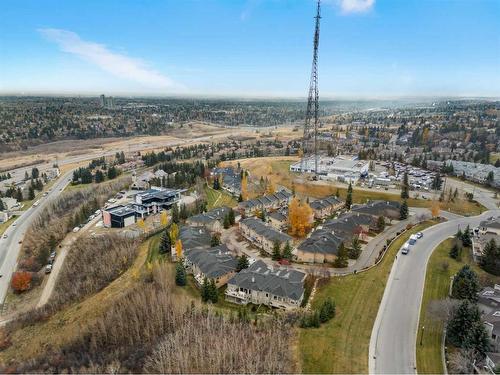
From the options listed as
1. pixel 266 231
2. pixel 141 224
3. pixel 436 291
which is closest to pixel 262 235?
pixel 266 231

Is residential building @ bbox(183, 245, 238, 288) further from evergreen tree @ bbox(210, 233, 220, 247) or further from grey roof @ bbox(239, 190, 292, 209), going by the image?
grey roof @ bbox(239, 190, 292, 209)

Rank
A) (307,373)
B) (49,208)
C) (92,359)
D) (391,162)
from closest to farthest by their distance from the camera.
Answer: (307,373) → (92,359) → (49,208) → (391,162)

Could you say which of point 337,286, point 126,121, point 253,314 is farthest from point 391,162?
point 126,121

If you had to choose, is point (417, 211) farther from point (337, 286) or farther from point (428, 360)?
point (428, 360)

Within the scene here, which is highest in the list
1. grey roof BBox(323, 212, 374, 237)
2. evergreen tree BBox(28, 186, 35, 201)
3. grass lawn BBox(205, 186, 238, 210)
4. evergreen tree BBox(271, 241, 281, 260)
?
grey roof BBox(323, 212, 374, 237)

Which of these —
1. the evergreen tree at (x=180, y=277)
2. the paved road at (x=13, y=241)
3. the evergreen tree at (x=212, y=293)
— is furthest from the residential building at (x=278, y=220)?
the paved road at (x=13, y=241)

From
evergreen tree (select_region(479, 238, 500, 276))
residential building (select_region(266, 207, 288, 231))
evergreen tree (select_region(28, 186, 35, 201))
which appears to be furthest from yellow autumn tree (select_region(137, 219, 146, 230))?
evergreen tree (select_region(479, 238, 500, 276))

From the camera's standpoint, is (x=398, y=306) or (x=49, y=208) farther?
(x=49, y=208)
